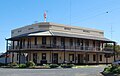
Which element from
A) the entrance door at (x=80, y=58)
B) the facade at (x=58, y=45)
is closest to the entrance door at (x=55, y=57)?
the facade at (x=58, y=45)

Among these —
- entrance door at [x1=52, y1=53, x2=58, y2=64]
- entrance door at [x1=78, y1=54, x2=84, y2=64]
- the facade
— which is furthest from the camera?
entrance door at [x1=78, y1=54, x2=84, y2=64]

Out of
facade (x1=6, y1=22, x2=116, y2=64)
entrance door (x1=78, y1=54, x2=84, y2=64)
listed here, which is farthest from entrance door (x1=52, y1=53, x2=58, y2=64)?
entrance door (x1=78, y1=54, x2=84, y2=64)

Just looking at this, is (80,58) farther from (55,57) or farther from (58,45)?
(58,45)

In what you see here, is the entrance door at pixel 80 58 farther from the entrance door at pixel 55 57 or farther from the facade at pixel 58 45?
the entrance door at pixel 55 57

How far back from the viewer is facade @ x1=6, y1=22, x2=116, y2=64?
52.0 meters

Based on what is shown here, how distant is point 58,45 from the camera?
52969mm


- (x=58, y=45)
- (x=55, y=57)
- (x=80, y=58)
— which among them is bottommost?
(x=80, y=58)

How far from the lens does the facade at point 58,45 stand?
51981 mm

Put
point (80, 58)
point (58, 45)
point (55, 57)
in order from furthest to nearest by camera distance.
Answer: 1. point (80, 58)
2. point (55, 57)
3. point (58, 45)

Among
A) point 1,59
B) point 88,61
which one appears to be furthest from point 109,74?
point 1,59

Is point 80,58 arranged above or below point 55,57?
below

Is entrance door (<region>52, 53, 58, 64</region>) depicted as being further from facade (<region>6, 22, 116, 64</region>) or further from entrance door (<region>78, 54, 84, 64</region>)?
entrance door (<region>78, 54, 84, 64</region>)

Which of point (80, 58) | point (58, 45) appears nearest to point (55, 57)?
point (58, 45)

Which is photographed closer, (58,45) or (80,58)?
(58,45)
